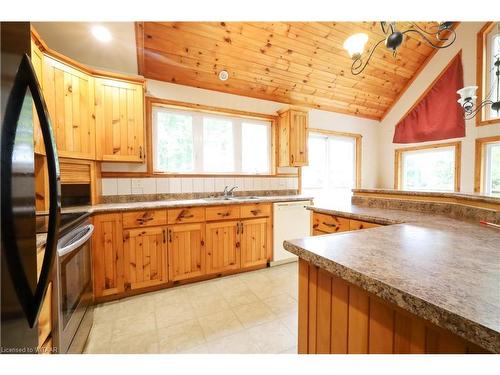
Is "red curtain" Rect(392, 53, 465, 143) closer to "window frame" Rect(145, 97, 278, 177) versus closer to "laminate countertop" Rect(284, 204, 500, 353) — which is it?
"window frame" Rect(145, 97, 278, 177)

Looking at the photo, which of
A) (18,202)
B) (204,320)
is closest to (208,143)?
(204,320)

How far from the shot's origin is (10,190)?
1.71ft

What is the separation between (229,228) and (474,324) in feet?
7.61

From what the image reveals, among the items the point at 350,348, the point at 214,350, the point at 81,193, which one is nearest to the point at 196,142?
the point at 81,193

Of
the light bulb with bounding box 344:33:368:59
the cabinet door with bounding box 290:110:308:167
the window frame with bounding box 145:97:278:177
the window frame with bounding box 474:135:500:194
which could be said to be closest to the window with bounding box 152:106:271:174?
the window frame with bounding box 145:97:278:177

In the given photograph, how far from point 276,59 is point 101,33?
203cm

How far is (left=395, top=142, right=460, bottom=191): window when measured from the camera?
377 cm

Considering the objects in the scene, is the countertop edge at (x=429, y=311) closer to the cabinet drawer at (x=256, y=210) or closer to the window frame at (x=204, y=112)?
the cabinet drawer at (x=256, y=210)

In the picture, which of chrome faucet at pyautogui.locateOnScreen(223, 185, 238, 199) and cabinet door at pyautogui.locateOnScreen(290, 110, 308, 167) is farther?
cabinet door at pyautogui.locateOnScreen(290, 110, 308, 167)

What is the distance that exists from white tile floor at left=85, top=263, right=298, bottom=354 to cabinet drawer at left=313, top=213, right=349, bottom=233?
77 cm

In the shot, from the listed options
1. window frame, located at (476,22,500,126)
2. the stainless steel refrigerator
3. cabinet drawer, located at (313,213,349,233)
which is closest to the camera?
the stainless steel refrigerator

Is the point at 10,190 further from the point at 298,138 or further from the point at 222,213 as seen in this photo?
the point at 298,138

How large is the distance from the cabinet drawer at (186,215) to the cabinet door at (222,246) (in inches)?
5.9
